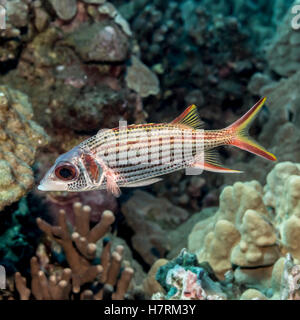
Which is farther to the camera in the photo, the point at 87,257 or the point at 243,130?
the point at 87,257

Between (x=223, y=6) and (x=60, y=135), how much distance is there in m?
8.94

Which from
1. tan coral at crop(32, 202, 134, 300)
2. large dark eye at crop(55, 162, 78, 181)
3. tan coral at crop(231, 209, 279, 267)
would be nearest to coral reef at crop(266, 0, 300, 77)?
tan coral at crop(231, 209, 279, 267)

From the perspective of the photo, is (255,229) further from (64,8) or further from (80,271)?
(64,8)

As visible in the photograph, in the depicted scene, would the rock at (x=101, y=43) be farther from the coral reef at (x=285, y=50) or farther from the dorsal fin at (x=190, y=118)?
the coral reef at (x=285, y=50)

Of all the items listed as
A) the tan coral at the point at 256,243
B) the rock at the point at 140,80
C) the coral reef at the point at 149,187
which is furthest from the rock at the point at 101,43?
the tan coral at the point at 256,243

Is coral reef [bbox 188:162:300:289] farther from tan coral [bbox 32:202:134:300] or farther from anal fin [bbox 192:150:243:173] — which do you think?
anal fin [bbox 192:150:243:173]

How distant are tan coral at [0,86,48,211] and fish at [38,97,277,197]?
0.74 meters

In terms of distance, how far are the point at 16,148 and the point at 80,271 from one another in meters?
1.47

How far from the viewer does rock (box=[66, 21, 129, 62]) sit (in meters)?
5.41

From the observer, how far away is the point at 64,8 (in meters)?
5.72

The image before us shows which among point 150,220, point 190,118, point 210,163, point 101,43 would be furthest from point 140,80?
point 210,163

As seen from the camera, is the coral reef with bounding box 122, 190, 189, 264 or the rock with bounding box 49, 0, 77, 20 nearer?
the coral reef with bounding box 122, 190, 189, 264
